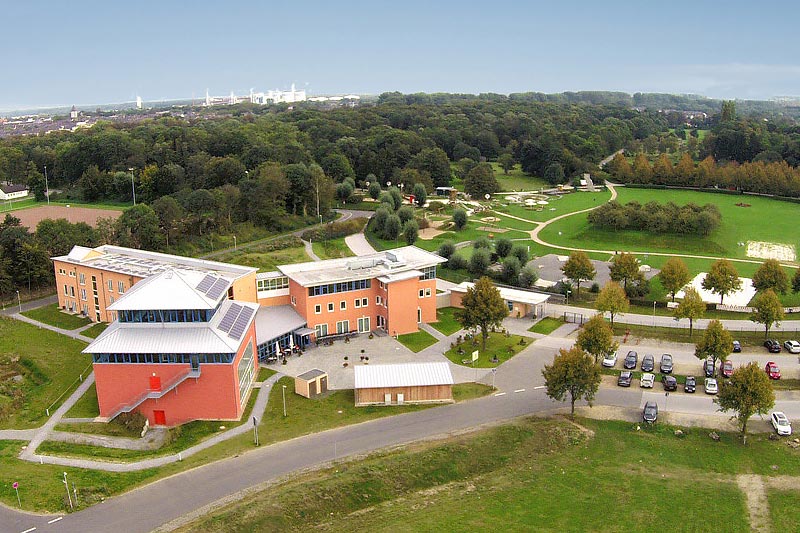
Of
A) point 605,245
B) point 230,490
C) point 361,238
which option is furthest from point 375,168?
point 230,490

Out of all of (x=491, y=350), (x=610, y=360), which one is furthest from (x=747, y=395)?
(x=491, y=350)

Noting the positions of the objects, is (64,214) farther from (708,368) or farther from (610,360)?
(708,368)

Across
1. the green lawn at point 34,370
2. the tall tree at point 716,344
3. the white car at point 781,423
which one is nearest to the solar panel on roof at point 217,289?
the green lawn at point 34,370

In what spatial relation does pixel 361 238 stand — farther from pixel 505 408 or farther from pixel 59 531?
pixel 59 531

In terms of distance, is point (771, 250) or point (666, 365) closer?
point (666, 365)

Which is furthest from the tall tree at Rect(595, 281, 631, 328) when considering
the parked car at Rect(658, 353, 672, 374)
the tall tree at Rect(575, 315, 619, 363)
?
the tall tree at Rect(575, 315, 619, 363)

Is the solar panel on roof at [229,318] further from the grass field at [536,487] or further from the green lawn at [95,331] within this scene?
the green lawn at [95,331]

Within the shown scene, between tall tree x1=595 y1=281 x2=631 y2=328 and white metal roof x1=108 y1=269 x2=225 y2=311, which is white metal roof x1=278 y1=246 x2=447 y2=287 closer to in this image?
white metal roof x1=108 y1=269 x2=225 y2=311
